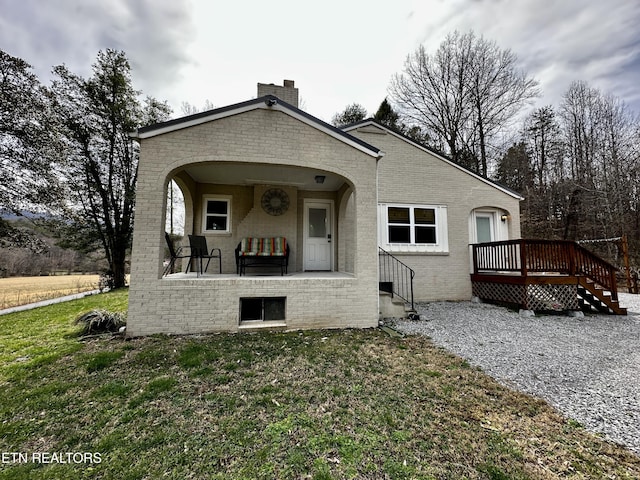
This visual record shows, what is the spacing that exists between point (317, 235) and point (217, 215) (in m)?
2.91

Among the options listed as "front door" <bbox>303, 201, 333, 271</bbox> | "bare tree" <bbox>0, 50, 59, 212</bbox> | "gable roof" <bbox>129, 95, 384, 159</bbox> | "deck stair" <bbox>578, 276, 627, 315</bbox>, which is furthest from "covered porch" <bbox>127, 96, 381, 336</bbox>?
"bare tree" <bbox>0, 50, 59, 212</bbox>

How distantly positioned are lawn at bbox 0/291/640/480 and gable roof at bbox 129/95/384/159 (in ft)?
12.4

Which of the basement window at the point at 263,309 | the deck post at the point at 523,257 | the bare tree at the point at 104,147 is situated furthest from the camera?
the bare tree at the point at 104,147

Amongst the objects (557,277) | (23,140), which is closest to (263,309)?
(557,277)

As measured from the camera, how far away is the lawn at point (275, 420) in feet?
6.21

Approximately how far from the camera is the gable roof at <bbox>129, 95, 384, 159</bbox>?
487cm

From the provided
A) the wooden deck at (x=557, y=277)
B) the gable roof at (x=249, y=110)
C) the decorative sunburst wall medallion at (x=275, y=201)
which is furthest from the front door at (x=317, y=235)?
the wooden deck at (x=557, y=277)

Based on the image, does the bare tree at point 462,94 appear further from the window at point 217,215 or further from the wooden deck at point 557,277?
the window at point 217,215

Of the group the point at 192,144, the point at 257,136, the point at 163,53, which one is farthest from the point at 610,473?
the point at 163,53

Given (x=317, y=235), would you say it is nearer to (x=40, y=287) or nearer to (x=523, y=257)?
(x=523, y=257)

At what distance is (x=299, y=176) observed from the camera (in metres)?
6.93

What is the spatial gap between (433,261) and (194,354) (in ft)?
23.8

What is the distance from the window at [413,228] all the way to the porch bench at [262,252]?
3298 mm

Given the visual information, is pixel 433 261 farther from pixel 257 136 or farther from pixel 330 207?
pixel 257 136
